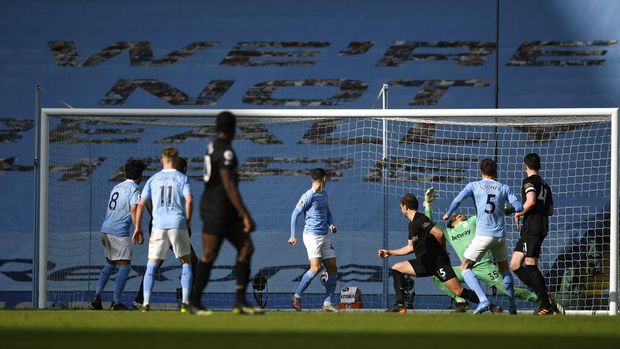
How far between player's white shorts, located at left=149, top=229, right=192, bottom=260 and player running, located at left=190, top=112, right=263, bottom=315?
235cm

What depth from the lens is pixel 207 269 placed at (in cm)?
874

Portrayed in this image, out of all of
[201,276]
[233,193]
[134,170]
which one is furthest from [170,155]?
[233,193]

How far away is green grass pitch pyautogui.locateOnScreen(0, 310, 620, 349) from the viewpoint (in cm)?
632

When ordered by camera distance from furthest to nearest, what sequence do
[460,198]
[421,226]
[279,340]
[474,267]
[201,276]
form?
1. [474,267]
2. [421,226]
3. [460,198]
4. [201,276]
5. [279,340]

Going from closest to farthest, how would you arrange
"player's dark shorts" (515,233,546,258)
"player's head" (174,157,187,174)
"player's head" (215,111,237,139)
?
"player's head" (215,111,237,139) < "player's head" (174,157,187,174) < "player's dark shorts" (515,233,546,258)

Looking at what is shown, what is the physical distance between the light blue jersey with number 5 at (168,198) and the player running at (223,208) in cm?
237

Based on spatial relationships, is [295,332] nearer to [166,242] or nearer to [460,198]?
[166,242]

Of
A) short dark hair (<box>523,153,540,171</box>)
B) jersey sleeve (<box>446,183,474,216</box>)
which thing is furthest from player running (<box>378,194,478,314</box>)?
short dark hair (<box>523,153,540,171</box>)

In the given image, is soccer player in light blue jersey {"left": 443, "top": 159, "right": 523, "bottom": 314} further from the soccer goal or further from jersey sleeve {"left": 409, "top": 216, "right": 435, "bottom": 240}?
the soccer goal

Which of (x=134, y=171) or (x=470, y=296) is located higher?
(x=134, y=171)

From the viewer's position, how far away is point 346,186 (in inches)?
687

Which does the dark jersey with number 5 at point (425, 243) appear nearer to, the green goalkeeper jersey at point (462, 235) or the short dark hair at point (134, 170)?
the green goalkeeper jersey at point (462, 235)

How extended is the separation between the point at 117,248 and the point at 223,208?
4.11 meters

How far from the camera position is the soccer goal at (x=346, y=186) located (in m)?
15.0
